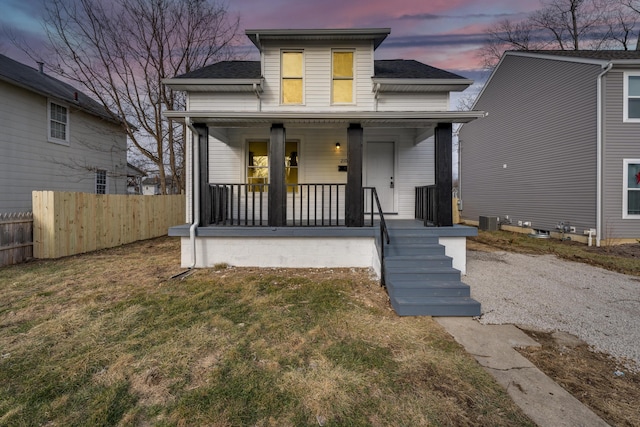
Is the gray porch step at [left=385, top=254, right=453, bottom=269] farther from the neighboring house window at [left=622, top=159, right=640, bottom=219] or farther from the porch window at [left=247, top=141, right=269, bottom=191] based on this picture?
the neighboring house window at [left=622, top=159, right=640, bottom=219]

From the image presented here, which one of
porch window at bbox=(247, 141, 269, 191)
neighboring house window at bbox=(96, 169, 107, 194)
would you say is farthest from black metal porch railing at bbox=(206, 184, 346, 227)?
neighboring house window at bbox=(96, 169, 107, 194)

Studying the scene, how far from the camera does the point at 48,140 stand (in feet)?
33.0

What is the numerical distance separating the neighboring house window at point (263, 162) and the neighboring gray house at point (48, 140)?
7720mm

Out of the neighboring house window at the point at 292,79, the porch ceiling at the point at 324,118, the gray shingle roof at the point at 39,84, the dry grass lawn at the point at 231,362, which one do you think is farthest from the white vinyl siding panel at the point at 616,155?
the gray shingle roof at the point at 39,84

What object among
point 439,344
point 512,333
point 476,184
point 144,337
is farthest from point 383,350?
point 476,184

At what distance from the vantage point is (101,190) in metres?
12.6

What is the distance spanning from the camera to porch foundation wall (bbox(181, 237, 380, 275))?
6.03 metres

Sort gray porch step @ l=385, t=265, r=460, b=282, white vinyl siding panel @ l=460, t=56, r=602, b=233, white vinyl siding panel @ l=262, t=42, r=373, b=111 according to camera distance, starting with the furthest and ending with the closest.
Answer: white vinyl siding panel @ l=460, t=56, r=602, b=233
white vinyl siding panel @ l=262, t=42, r=373, b=111
gray porch step @ l=385, t=265, r=460, b=282

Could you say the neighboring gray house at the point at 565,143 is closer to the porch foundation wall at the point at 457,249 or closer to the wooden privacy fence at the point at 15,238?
the porch foundation wall at the point at 457,249

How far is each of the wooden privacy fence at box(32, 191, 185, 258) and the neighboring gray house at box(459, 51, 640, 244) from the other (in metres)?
15.1

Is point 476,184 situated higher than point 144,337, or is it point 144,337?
point 476,184

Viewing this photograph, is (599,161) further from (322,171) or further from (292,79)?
(292,79)

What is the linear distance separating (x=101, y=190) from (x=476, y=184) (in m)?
18.6

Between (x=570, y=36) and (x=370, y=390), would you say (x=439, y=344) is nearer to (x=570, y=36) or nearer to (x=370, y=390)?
(x=370, y=390)
